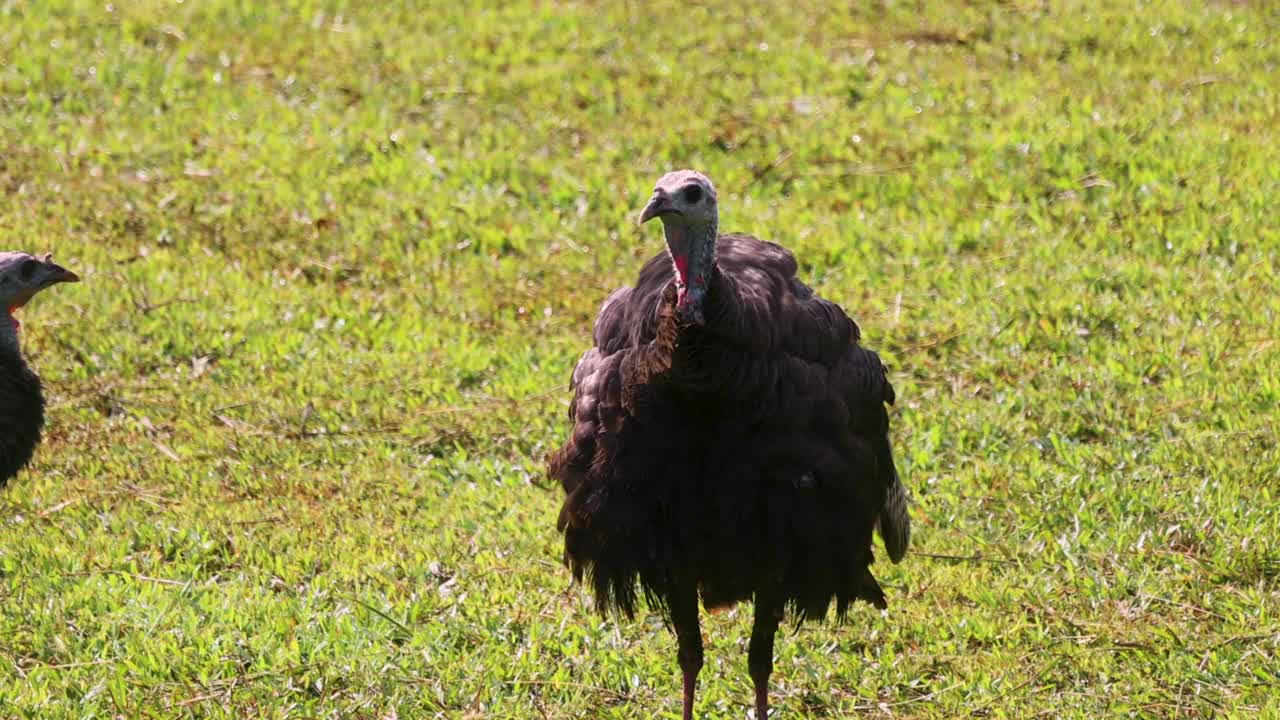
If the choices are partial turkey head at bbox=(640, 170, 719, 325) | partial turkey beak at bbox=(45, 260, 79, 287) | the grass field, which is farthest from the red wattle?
partial turkey beak at bbox=(45, 260, 79, 287)

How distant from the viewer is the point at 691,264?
4.70 m

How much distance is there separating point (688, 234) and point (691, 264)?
0.10 meters

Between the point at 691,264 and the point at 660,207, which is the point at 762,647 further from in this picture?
the point at 660,207

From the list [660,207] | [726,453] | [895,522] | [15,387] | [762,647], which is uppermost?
[660,207]

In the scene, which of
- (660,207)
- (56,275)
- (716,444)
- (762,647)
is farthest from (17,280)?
(762,647)

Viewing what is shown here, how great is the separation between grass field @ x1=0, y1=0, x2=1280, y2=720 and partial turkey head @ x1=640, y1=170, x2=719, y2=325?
5.75ft

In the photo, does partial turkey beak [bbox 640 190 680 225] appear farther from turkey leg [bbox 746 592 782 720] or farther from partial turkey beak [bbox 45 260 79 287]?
partial turkey beak [bbox 45 260 79 287]

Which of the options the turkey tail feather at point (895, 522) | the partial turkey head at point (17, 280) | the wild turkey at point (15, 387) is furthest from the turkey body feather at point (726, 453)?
the partial turkey head at point (17, 280)

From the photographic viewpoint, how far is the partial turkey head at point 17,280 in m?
6.09

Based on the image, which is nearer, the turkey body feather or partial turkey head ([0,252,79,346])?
the turkey body feather

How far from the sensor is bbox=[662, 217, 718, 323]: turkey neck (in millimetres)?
4676

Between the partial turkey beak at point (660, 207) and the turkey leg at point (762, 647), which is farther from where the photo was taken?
the turkey leg at point (762, 647)

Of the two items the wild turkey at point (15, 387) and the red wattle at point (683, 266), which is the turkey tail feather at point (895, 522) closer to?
the red wattle at point (683, 266)

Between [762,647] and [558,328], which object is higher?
[762,647]
